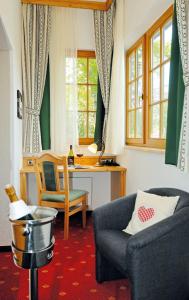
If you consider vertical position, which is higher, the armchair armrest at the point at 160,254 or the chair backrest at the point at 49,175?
the chair backrest at the point at 49,175

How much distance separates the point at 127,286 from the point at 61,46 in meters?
3.08

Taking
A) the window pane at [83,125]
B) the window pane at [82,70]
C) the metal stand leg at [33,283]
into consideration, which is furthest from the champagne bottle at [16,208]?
the window pane at [82,70]

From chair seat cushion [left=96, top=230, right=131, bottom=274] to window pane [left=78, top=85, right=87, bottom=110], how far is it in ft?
7.91

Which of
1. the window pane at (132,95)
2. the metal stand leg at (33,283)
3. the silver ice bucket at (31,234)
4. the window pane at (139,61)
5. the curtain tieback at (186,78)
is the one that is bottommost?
the metal stand leg at (33,283)

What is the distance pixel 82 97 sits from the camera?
4.28 metres

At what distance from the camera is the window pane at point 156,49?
10.0 feet

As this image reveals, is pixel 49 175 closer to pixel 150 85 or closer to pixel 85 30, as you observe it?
pixel 150 85

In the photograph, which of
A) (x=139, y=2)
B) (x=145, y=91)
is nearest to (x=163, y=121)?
(x=145, y=91)

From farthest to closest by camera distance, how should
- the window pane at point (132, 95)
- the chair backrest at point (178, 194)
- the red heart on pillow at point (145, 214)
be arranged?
the window pane at point (132, 95) < the red heart on pillow at point (145, 214) < the chair backrest at point (178, 194)

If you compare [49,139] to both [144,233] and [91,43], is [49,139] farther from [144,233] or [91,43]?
[144,233]

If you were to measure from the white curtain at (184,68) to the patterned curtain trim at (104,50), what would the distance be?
2013 mm

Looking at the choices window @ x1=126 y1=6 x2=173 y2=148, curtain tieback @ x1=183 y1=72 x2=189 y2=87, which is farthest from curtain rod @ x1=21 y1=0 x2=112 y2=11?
curtain tieback @ x1=183 y1=72 x2=189 y2=87

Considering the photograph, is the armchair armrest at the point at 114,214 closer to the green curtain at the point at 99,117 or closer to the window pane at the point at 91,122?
the green curtain at the point at 99,117

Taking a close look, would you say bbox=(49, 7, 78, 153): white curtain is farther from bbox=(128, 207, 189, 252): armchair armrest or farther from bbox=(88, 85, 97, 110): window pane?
bbox=(128, 207, 189, 252): armchair armrest
